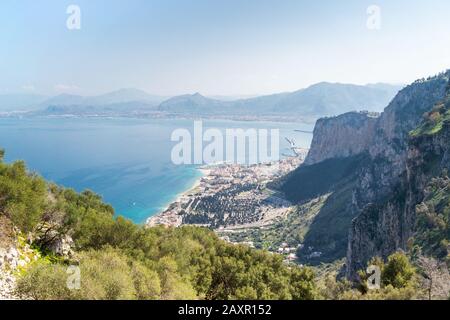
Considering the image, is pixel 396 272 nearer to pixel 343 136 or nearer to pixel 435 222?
pixel 435 222

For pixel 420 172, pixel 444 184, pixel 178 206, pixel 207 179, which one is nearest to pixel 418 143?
pixel 420 172

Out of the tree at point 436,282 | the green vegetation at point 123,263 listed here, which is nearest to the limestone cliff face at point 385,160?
the tree at point 436,282

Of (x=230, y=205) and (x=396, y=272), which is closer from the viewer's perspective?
(x=396, y=272)

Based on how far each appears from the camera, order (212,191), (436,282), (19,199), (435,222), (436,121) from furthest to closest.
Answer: (212,191) → (436,121) → (435,222) → (19,199) → (436,282)

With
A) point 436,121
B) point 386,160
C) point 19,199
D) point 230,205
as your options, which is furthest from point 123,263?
point 230,205

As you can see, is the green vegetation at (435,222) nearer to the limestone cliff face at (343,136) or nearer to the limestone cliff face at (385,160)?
the limestone cliff face at (385,160)

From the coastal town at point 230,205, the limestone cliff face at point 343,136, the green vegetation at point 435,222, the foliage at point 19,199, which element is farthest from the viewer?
the limestone cliff face at point 343,136
